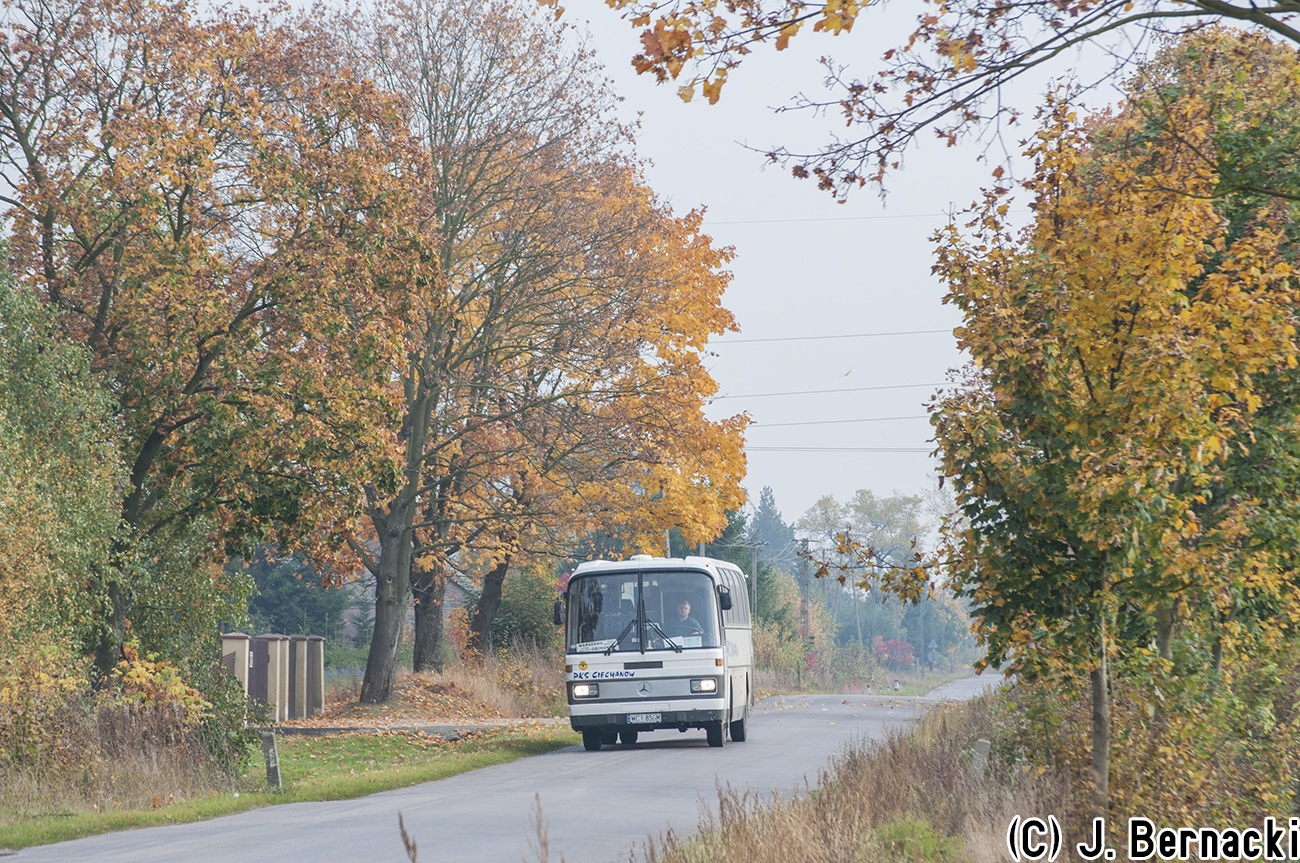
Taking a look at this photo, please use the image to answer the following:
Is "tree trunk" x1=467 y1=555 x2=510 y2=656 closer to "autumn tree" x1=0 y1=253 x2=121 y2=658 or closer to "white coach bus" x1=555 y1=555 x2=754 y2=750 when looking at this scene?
"white coach bus" x1=555 y1=555 x2=754 y2=750

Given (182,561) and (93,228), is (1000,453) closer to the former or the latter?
(182,561)

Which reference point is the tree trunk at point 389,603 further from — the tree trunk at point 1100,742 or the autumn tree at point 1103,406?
the tree trunk at point 1100,742

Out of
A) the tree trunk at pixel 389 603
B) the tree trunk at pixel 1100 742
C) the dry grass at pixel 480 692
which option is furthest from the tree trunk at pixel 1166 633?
the tree trunk at pixel 389 603

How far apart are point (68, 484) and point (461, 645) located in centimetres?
2848

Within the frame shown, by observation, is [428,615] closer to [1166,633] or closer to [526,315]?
[526,315]

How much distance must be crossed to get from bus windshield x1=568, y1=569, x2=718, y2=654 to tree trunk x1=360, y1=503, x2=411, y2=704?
8.80 metres

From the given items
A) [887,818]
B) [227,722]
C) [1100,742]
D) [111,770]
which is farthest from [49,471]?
[1100,742]

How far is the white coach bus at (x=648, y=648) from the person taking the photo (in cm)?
2011

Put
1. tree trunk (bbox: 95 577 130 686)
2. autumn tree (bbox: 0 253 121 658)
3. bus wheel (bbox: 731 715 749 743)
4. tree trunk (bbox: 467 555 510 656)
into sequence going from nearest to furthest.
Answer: autumn tree (bbox: 0 253 121 658) < tree trunk (bbox: 95 577 130 686) < bus wheel (bbox: 731 715 749 743) < tree trunk (bbox: 467 555 510 656)

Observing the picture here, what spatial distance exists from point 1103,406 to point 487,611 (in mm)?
31174

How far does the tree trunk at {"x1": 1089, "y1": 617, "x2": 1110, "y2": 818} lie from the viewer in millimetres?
8461

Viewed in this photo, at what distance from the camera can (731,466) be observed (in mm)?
32625

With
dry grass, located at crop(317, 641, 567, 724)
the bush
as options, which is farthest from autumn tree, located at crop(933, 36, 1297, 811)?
dry grass, located at crop(317, 641, 567, 724)

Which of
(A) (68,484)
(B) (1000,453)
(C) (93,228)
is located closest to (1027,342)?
(B) (1000,453)
